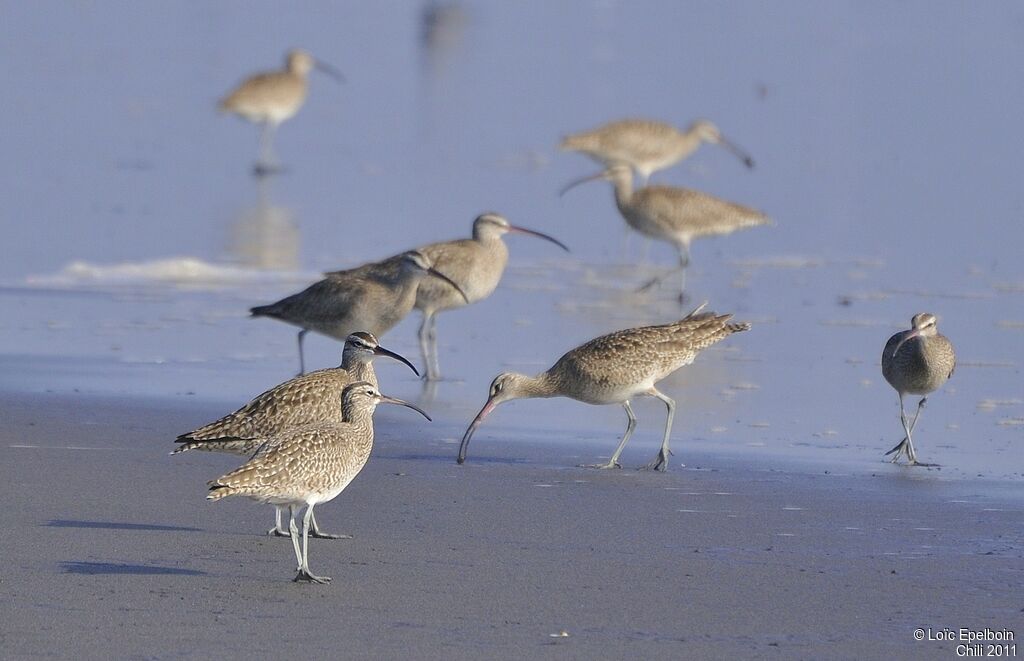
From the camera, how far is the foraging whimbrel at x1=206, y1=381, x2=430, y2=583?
601 cm

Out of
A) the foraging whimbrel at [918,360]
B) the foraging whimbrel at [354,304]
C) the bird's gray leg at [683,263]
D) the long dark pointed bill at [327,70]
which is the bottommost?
the foraging whimbrel at [918,360]

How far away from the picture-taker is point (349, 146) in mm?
22078

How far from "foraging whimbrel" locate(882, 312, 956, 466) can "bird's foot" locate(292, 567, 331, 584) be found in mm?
3837

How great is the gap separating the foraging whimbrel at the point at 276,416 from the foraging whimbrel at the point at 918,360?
2873mm

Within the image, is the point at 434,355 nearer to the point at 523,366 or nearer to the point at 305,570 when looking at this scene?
the point at 523,366

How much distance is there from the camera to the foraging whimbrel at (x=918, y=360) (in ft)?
29.6

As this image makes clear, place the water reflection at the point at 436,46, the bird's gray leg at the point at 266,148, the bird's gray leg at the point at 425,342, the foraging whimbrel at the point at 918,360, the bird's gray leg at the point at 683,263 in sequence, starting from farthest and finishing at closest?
the water reflection at the point at 436,46
the bird's gray leg at the point at 266,148
the bird's gray leg at the point at 683,263
the bird's gray leg at the point at 425,342
the foraging whimbrel at the point at 918,360

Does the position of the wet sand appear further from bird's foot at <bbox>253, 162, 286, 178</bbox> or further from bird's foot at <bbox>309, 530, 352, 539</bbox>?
bird's foot at <bbox>253, 162, 286, 178</bbox>

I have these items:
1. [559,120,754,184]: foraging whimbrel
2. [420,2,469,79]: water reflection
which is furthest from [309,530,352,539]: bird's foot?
[420,2,469,79]: water reflection

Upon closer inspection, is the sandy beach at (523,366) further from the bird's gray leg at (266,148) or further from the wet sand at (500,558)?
the bird's gray leg at (266,148)

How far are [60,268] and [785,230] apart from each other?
21.8ft

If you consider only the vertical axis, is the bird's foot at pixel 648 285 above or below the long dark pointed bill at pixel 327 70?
below

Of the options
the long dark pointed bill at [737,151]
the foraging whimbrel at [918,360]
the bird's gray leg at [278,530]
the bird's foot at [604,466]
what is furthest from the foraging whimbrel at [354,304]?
the long dark pointed bill at [737,151]

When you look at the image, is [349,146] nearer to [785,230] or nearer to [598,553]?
[785,230]
